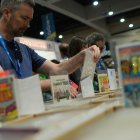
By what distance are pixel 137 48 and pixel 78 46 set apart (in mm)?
2732

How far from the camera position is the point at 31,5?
2236 millimetres

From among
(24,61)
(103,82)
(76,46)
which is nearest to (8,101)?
(24,61)

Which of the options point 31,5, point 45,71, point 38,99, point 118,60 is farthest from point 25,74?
point 118,60

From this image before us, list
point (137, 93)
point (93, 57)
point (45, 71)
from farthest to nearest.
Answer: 1. point (45, 71)
2. point (93, 57)
3. point (137, 93)

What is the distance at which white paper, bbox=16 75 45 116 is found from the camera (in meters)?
1.17

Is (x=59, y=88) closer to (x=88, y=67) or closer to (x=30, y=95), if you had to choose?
(x=88, y=67)

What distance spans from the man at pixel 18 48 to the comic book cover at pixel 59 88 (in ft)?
1.36

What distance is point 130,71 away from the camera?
0.91 m

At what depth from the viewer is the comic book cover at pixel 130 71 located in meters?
0.88

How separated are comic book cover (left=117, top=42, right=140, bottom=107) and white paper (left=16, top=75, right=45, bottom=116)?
1.42 ft

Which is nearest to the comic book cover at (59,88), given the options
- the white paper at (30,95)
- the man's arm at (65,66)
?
the white paper at (30,95)

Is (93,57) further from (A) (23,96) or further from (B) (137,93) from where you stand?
(B) (137,93)

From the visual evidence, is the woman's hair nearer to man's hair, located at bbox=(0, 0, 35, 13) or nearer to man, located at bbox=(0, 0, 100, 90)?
man, located at bbox=(0, 0, 100, 90)

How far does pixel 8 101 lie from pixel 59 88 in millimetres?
680
